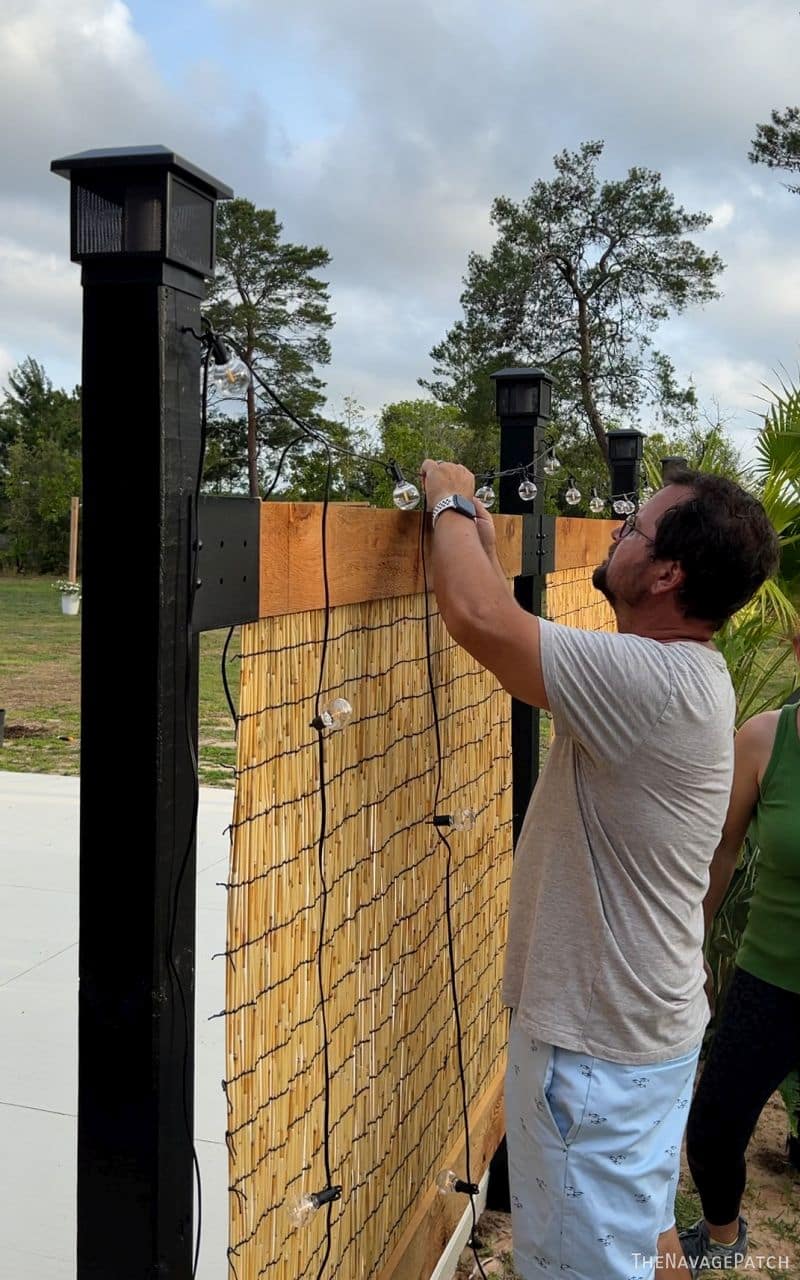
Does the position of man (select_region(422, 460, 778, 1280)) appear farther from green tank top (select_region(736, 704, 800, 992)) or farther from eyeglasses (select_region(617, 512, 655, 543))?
green tank top (select_region(736, 704, 800, 992))

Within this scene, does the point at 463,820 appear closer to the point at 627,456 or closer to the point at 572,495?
the point at 572,495

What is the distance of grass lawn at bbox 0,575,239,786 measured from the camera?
793cm

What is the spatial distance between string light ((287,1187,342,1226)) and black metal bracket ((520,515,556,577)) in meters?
1.57

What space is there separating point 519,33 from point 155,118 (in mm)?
13653

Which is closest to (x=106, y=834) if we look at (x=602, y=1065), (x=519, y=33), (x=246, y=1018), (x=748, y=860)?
(x=246, y=1018)

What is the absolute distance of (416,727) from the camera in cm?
222

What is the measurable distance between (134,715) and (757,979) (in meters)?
1.87

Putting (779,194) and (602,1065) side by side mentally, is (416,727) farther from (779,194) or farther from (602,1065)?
(779,194)

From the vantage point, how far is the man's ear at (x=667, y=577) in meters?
1.83

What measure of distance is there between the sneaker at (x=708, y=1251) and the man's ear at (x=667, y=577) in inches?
69.7

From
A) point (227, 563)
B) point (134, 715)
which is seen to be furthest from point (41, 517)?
point (134, 715)

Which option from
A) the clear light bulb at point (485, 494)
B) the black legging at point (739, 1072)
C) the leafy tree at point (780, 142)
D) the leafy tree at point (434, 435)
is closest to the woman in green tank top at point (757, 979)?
the black legging at point (739, 1072)

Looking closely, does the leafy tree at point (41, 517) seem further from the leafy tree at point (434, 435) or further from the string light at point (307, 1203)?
the string light at point (307, 1203)

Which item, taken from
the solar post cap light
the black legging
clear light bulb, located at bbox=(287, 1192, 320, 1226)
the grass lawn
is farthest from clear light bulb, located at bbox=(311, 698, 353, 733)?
the solar post cap light
